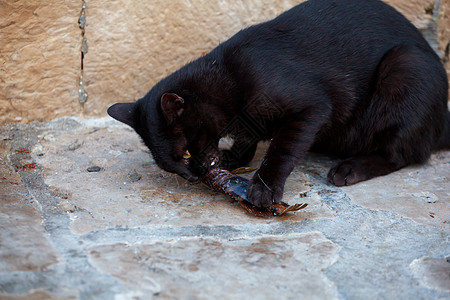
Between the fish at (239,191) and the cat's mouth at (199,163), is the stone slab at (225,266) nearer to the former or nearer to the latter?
the fish at (239,191)

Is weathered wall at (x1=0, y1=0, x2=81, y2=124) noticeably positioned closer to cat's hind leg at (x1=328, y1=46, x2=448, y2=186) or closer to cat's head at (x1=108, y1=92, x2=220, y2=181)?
cat's head at (x1=108, y1=92, x2=220, y2=181)

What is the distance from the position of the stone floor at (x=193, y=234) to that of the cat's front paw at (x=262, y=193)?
79 millimetres

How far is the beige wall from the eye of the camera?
2.50m

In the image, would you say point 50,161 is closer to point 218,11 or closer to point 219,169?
point 219,169

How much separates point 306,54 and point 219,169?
75 centimetres

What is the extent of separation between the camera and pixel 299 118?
225cm

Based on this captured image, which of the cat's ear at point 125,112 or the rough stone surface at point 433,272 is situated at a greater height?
the cat's ear at point 125,112

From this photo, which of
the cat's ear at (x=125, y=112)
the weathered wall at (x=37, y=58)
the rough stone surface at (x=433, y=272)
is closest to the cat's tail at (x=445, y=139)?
the rough stone surface at (x=433, y=272)

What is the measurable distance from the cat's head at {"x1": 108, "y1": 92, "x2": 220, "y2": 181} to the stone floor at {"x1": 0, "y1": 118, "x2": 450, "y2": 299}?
0.42 ft

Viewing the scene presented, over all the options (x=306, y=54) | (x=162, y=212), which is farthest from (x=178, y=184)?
(x=306, y=54)

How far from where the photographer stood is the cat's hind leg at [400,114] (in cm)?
240

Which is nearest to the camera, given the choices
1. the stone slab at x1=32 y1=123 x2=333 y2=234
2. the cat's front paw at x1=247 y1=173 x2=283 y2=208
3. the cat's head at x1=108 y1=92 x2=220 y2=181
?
the stone slab at x1=32 y1=123 x2=333 y2=234

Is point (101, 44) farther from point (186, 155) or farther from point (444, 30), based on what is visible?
point (444, 30)

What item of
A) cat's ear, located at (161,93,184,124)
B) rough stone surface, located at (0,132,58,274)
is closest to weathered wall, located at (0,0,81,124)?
rough stone surface, located at (0,132,58,274)
